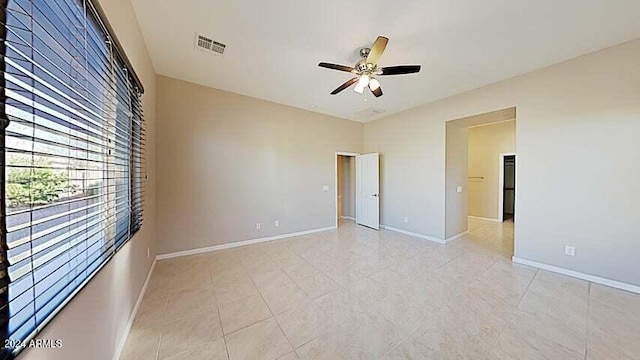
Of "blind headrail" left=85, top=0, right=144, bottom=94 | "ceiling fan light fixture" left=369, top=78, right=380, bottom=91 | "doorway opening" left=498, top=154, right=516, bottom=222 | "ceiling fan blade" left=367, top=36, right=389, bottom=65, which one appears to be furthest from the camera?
"doorway opening" left=498, top=154, right=516, bottom=222

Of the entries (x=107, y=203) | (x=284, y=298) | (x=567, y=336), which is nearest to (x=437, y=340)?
(x=567, y=336)

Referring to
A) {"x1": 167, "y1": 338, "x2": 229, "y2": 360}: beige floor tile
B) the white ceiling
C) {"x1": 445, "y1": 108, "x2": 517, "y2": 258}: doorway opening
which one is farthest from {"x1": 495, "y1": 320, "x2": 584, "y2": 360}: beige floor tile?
the white ceiling

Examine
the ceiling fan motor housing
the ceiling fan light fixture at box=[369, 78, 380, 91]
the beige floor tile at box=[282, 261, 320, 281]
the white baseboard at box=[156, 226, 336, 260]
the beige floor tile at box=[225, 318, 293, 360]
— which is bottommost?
the beige floor tile at box=[225, 318, 293, 360]

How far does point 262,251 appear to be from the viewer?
4.07 meters

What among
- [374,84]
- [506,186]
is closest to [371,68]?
[374,84]

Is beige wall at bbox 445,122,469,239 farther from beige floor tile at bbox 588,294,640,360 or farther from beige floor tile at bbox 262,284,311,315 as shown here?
beige floor tile at bbox 262,284,311,315

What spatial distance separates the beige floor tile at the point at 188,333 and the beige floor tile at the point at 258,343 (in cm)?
19

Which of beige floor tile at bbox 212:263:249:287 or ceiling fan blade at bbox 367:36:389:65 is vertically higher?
ceiling fan blade at bbox 367:36:389:65

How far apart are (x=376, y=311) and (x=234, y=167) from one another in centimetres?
335

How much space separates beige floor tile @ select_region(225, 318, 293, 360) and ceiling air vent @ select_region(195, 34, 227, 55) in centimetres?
307

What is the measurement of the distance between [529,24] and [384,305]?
326 centimetres

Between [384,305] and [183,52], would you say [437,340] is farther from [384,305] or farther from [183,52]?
[183,52]

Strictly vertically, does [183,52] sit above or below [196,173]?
above

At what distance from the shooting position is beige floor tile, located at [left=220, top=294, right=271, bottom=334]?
2.09m
